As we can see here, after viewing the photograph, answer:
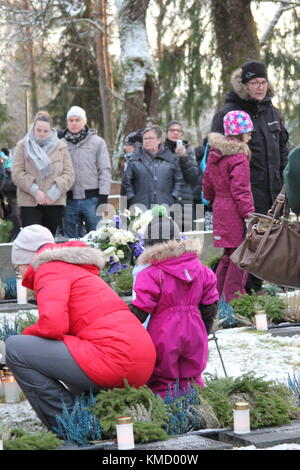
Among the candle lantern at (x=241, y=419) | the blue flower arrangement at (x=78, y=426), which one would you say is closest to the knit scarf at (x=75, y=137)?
A: the blue flower arrangement at (x=78, y=426)

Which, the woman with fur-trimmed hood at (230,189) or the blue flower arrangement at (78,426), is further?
the woman with fur-trimmed hood at (230,189)

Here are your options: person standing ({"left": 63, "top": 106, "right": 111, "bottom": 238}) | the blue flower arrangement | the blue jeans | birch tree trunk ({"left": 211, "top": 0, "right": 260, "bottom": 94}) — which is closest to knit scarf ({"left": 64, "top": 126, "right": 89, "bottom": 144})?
person standing ({"left": 63, "top": 106, "right": 111, "bottom": 238})

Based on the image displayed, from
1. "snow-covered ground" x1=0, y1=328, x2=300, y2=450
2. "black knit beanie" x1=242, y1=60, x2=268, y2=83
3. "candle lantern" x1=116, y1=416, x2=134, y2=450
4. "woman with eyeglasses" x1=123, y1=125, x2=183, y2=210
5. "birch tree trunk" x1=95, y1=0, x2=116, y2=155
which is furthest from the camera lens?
"birch tree trunk" x1=95, y1=0, x2=116, y2=155

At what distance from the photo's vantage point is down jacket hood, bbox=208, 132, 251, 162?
8.67 meters

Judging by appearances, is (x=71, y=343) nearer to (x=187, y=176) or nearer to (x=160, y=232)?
(x=160, y=232)

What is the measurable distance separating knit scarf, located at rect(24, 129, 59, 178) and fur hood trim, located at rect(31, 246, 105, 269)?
17.8ft

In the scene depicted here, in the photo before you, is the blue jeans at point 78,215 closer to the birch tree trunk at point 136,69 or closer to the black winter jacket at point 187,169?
the black winter jacket at point 187,169

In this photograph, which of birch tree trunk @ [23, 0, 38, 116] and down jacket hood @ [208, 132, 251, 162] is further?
birch tree trunk @ [23, 0, 38, 116]

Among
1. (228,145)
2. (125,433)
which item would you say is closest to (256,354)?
(228,145)

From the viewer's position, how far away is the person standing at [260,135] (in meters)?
9.14

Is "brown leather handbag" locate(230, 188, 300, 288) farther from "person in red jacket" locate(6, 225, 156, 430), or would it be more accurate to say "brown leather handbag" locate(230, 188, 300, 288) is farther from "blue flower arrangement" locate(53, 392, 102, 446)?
"blue flower arrangement" locate(53, 392, 102, 446)

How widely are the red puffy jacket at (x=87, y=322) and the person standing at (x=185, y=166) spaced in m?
5.99

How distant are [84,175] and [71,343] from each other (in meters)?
6.35

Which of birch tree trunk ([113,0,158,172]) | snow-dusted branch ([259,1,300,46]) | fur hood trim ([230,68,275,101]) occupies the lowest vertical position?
fur hood trim ([230,68,275,101])
